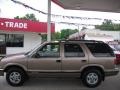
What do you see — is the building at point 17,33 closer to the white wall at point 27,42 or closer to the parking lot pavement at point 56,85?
the white wall at point 27,42

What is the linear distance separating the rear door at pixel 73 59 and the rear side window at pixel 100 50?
13.7 inches

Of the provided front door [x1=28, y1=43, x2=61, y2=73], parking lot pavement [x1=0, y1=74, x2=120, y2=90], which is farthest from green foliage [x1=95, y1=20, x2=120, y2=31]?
front door [x1=28, y1=43, x2=61, y2=73]

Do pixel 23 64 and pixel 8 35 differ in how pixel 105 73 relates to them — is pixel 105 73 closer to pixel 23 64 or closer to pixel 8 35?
pixel 23 64

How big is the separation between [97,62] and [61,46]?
1.45 m

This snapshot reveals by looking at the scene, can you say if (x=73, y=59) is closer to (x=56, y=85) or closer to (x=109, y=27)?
(x=56, y=85)

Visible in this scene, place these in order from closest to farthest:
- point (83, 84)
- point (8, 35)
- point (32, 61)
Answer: point (32, 61), point (83, 84), point (8, 35)

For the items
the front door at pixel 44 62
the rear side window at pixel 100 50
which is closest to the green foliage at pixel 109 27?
the rear side window at pixel 100 50

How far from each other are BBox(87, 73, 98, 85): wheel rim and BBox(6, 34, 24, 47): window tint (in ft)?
56.4

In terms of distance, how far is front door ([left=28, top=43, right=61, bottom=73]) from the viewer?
1005cm

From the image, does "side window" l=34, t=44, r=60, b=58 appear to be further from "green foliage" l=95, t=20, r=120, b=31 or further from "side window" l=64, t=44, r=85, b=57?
"green foliage" l=95, t=20, r=120, b=31

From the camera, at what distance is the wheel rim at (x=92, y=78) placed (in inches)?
404

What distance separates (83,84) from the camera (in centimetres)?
1070

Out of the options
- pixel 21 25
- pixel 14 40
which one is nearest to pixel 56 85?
pixel 21 25

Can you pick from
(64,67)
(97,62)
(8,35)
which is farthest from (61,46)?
(8,35)
